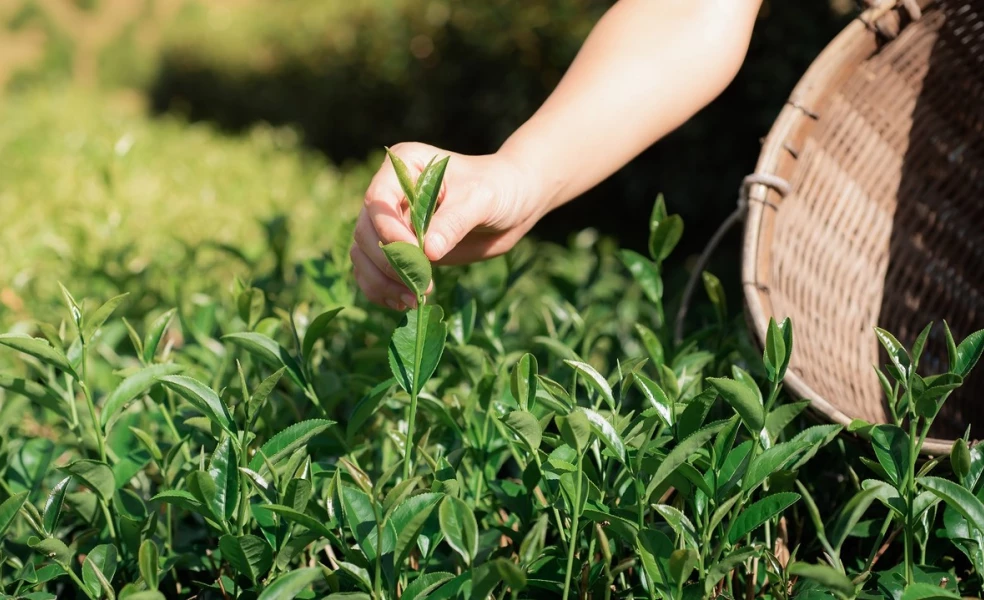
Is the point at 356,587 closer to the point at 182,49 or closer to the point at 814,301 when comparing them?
the point at 814,301

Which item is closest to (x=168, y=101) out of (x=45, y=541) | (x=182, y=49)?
(x=182, y=49)

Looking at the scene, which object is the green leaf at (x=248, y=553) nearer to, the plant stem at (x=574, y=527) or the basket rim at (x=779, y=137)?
the plant stem at (x=574, y=527)

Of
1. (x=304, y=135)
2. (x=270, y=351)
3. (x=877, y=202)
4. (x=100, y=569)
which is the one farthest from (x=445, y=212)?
(x=304, y=135)

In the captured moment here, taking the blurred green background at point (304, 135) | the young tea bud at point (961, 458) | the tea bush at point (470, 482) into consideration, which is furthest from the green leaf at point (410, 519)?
the blurred green background at point (304, 135)

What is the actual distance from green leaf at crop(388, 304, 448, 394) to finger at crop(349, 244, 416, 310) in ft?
0.45

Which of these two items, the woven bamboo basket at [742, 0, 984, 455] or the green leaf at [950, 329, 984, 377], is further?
the woven bamboo basket at [742, 0, 984, 455]

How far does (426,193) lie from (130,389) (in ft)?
1.25

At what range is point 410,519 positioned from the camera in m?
0.73

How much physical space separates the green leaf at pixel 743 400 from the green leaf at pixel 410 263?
25cm

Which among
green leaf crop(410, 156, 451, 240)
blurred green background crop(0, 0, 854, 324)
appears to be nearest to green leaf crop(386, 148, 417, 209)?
green leaf crop(410, 156, 451, 240)

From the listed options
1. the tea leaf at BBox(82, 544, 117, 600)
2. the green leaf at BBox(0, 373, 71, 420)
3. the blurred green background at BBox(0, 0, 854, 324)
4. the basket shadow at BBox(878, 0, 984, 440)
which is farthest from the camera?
the blurred green background at BBox(0, 0, 854, 324)

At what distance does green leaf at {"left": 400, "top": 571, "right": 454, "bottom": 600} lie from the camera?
73 centimetres

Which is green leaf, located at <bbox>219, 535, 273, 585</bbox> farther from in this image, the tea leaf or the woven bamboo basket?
the woven bamboo basket

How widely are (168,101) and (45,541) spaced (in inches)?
298
